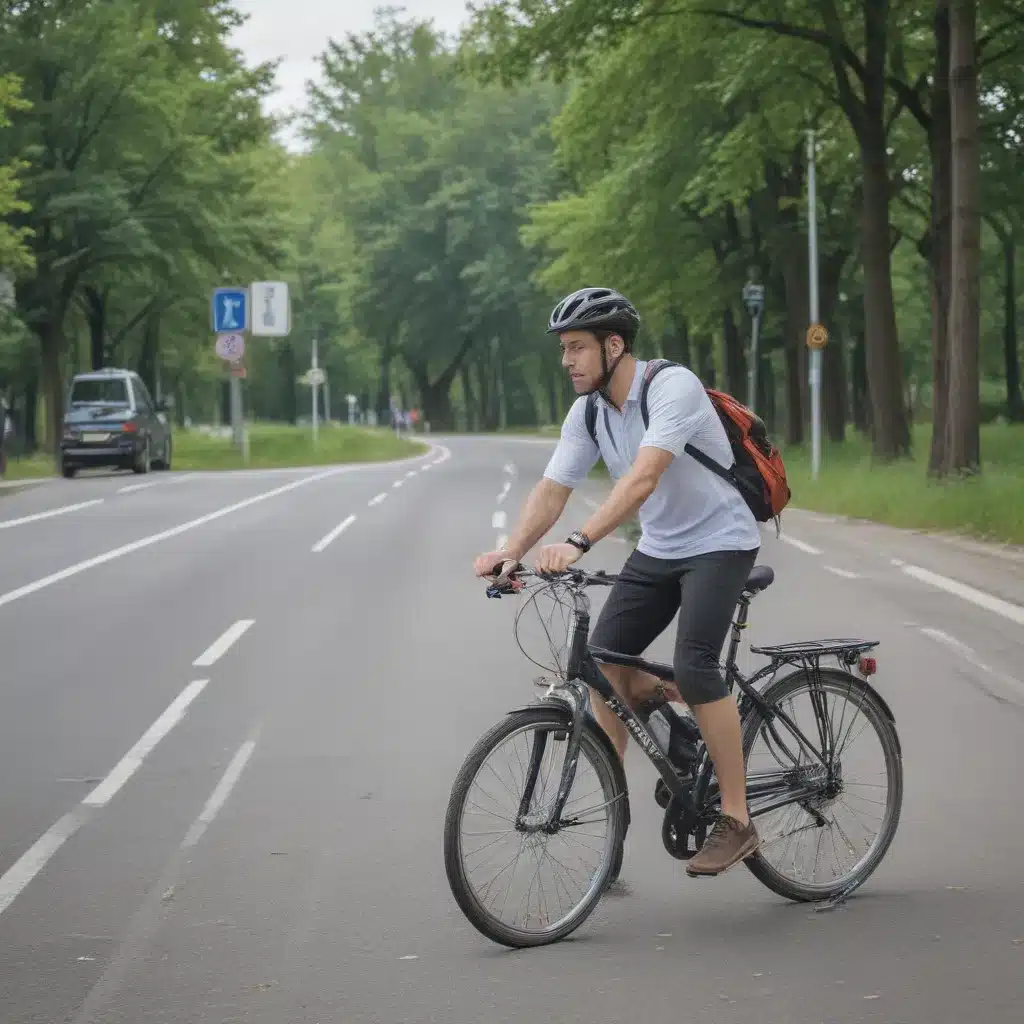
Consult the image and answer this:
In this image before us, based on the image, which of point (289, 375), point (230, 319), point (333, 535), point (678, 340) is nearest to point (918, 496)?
point (333, 535)

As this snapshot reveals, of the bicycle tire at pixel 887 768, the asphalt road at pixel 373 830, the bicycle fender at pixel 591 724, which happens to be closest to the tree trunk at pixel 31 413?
the asphalt road at pixel 373 830

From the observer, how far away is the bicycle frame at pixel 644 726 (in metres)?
5.13

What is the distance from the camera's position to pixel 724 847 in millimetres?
5301

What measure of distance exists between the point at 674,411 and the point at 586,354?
0.29 meters

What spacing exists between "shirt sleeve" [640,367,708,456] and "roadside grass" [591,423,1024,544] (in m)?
13.6

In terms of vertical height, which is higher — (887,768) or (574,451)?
(574,451)

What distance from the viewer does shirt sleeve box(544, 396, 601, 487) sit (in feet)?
17.5

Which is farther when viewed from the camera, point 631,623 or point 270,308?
point 270,308

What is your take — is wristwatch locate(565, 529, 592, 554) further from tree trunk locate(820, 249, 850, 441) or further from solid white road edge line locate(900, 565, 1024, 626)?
tree trunk locate(820, 249, 850, 441)

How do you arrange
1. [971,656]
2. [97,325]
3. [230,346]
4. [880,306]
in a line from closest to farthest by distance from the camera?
[971,656]
[880,306]
[230,346]
[97,325]

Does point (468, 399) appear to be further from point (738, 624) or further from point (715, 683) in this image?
point (715, 683)

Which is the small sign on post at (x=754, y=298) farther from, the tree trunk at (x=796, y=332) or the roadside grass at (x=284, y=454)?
the roadside grass at (x=284, y=454)

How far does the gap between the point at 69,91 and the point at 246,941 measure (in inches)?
1503

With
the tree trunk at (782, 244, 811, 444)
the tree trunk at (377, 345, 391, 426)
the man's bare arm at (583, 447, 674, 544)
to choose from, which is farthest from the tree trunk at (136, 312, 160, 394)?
the man's bare arm at (583, 447, 674, 544)
